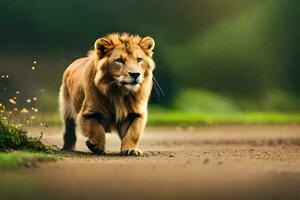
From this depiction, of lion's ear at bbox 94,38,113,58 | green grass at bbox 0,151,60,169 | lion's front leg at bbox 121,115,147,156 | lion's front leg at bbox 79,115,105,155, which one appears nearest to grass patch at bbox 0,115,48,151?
green grass at bbox 0,151,60,169

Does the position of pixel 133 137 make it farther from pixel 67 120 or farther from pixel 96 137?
pixel 67 120

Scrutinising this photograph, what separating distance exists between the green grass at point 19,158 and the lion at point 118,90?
30.1 inches

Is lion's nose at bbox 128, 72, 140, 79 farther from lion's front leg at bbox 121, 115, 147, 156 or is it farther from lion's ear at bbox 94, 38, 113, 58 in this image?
lion's front leg at bbox 121, 115, 147, 156

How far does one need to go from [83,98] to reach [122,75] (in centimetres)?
96

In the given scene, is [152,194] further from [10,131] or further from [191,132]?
[191,132]

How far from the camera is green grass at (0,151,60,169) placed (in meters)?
7.33

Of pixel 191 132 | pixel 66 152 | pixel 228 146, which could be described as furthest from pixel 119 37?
pixel 191 132

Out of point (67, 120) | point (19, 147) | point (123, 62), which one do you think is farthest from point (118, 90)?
point (67, 120)

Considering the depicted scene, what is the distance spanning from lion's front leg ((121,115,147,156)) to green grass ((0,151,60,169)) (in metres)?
0.79

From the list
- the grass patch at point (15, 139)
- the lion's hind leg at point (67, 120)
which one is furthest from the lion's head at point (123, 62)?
the lion's hind leg at point (67, 120)

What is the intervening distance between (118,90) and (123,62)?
0.36 m

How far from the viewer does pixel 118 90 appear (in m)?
8.70

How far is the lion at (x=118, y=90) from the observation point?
8.49 metres

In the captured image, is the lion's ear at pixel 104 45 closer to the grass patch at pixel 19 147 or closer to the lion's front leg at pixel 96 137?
the lion's front leg at pixel 96 137
